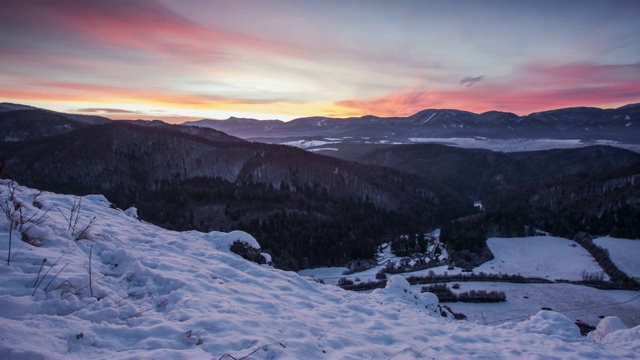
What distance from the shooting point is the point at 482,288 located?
5519 centimetres

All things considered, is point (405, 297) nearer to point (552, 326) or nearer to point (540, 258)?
point (552, 326)

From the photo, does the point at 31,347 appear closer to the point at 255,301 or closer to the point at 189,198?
the point at 255,301

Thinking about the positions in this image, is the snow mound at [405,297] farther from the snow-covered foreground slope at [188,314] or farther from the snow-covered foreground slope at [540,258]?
the snow-covered foreground slope at [540,258]

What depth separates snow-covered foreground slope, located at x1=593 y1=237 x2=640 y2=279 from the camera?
69.5m

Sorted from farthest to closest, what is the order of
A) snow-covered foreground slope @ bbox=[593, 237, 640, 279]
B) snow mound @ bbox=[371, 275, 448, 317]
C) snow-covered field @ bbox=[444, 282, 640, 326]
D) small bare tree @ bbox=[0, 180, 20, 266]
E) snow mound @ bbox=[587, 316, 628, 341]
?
snow-covered foreground slope @ bbox=[593, 237, 640, 279] → snow-covered field @ bbox=[444, 282, 640, 326] → snow mound @ bbox=[371, 275, 448, 317] → snow mound @ bbox=[587, 316, 628, 341] → small bare tree @ bbox=[0, 180, 20, 266]

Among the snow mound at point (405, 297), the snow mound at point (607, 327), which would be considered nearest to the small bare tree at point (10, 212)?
the snow mound at point (405, 297)

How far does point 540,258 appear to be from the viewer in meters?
81.8

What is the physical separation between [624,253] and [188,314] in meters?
103

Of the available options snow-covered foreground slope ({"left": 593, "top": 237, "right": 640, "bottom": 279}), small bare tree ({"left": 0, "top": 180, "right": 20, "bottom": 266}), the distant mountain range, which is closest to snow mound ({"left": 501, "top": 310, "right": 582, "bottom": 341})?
small bare tree ({"left": 0, "top": 180, "right": 20, "bottom": 266})

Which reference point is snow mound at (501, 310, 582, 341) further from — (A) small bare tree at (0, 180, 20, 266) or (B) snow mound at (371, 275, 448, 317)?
(A) small bare tree at (0, 180, 20, 266)

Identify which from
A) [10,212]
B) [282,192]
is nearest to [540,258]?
[282,192]

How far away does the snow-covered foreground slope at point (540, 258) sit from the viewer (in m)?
71.3

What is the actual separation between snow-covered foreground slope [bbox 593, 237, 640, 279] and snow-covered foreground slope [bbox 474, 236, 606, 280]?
13.2 feet

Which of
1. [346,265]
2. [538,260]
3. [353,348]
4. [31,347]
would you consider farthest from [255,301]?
[538,260]
